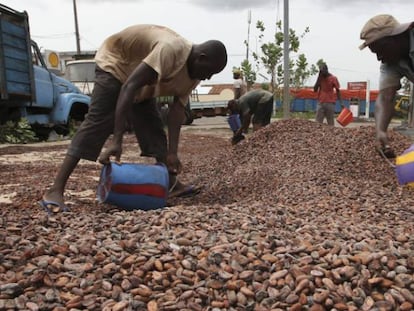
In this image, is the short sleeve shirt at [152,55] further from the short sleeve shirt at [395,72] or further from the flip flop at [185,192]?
the short sleeve shirt at [395,72]

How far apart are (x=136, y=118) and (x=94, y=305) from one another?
2395 millimetres

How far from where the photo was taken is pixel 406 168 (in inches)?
143

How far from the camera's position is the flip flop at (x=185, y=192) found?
3980mm

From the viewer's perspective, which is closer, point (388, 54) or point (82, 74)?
point (388, 54)

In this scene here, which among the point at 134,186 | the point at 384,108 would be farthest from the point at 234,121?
the point at 134,186

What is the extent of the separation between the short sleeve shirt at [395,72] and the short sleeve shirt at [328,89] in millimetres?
5635

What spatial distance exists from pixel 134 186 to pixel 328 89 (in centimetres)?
722

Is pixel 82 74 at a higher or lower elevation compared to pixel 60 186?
higher

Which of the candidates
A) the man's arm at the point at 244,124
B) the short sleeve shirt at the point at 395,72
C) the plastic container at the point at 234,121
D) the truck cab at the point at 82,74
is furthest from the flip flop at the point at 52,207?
the truck cab at the point at 82,74

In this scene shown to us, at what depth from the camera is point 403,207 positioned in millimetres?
3033

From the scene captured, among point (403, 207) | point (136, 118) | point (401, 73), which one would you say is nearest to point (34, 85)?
point (136, 118)

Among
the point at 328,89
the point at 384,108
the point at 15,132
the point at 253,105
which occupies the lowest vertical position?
the point at 15,132

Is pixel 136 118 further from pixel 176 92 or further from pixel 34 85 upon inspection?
pixel 34 85

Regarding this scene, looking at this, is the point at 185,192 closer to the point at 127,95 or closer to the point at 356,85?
the point at 127,95
